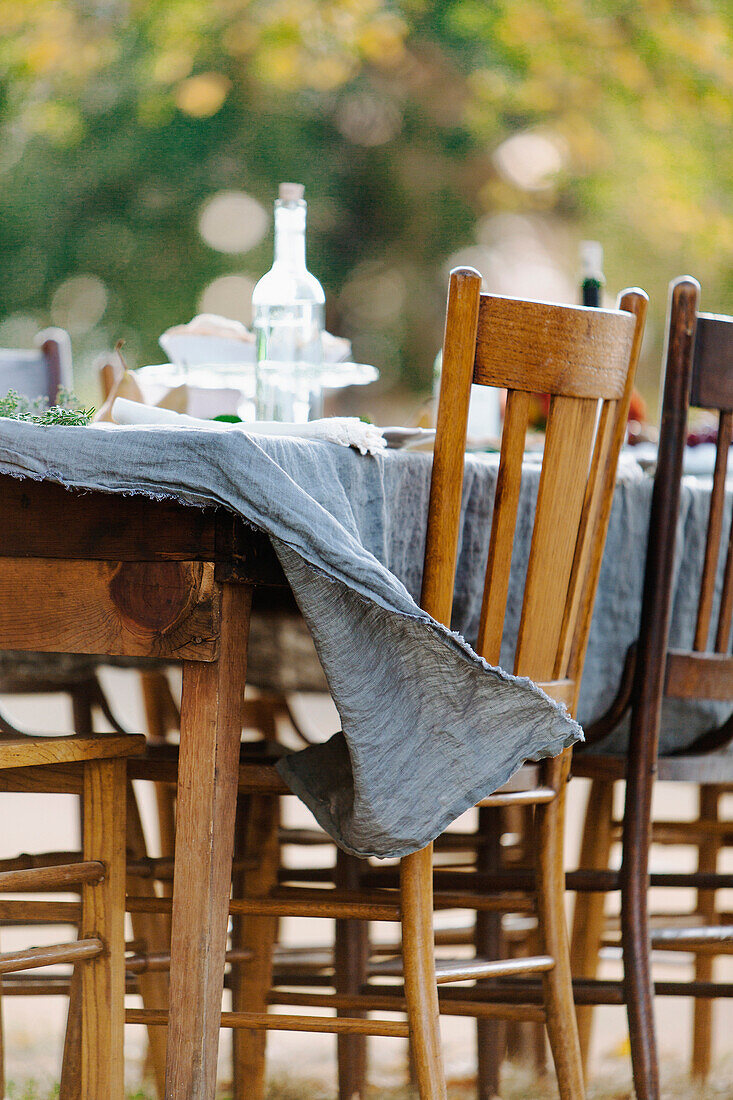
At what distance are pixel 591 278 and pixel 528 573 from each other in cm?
74

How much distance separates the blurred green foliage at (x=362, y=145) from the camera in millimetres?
6738

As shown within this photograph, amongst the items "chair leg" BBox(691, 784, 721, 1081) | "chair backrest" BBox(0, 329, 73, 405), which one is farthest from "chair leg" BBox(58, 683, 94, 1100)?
"chair leg" BBox(691, 784, 721, 1081)

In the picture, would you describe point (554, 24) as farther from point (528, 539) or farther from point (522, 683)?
point (522, 683)

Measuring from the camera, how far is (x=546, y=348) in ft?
3.72

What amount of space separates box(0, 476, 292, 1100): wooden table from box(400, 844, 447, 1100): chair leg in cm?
19

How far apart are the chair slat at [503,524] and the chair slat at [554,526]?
5 centimetres

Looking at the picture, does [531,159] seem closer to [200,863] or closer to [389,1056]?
[389,1056]

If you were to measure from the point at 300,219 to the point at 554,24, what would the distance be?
608 centimetres

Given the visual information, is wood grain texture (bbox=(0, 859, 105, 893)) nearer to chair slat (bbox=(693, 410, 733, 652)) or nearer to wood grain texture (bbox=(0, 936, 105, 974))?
wood grain texture (bbox=(0, 936, 105, 974))

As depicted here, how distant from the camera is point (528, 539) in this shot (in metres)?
1.41

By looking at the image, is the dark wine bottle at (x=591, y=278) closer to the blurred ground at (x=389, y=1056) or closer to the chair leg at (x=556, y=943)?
the chair leg at (x=556, y=943)

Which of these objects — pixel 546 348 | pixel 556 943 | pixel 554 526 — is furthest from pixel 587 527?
pixel 556 943

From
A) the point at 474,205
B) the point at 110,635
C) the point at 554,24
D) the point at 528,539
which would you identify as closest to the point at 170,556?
the point at 110,635

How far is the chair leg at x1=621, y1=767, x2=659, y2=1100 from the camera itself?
1322 millimetres
